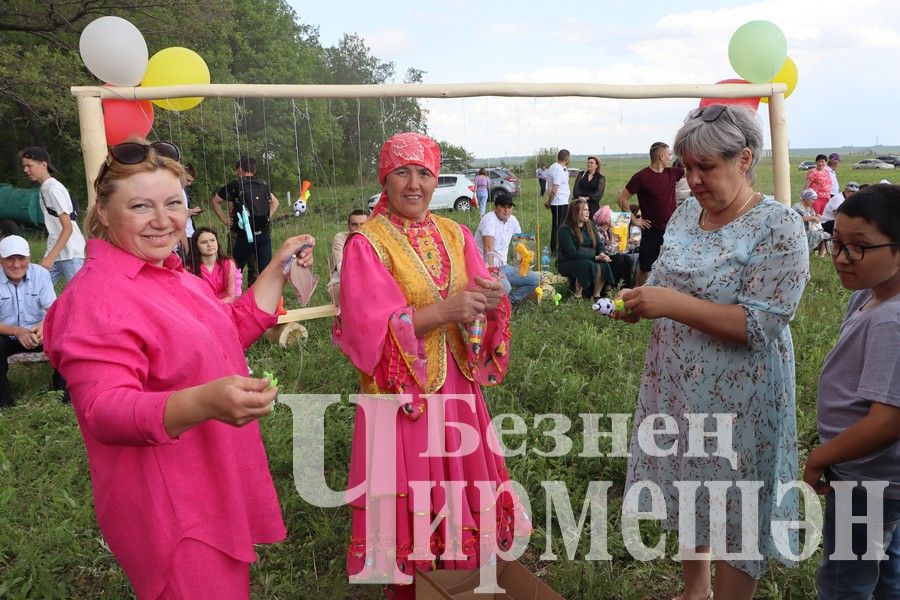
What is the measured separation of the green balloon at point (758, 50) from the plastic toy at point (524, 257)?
2.44 m

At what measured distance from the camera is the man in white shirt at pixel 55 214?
593 cm

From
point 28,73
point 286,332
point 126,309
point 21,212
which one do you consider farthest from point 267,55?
point 126,309

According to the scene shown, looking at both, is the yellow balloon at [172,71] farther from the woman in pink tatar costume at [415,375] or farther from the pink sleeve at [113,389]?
the pink sleeve at [113,389]

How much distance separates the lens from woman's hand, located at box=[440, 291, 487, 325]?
242cm

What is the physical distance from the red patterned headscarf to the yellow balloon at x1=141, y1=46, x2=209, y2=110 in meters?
3.08

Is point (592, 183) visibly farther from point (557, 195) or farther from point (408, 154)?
point (408, 154)

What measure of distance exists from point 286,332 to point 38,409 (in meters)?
2.04

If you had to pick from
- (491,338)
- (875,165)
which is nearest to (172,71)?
(491,338)

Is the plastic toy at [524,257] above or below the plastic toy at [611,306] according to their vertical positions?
below

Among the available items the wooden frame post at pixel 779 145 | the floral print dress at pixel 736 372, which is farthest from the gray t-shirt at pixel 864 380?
the wooden frame post at pixel 779 145

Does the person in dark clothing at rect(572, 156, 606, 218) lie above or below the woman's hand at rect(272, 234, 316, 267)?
above

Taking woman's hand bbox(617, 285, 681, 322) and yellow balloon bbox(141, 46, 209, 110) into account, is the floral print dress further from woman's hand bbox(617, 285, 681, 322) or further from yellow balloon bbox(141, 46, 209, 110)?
yellow balloon bbox(141, 46, 209, 110)

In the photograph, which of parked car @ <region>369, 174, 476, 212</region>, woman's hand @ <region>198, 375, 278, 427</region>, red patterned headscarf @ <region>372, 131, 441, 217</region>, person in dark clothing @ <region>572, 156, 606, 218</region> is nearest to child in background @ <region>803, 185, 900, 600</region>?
red patterned headscarf @ <region>372, 131, 441, 217</region>

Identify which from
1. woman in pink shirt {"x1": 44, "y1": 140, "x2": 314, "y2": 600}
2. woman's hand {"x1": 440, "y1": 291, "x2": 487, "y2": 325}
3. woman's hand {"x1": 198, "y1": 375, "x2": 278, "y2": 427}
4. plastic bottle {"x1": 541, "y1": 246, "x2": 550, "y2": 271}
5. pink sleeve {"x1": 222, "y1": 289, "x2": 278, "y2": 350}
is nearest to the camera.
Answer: woman's hand {"x1": 198, "y1": 375, "x2": 278, "y2": 427}
